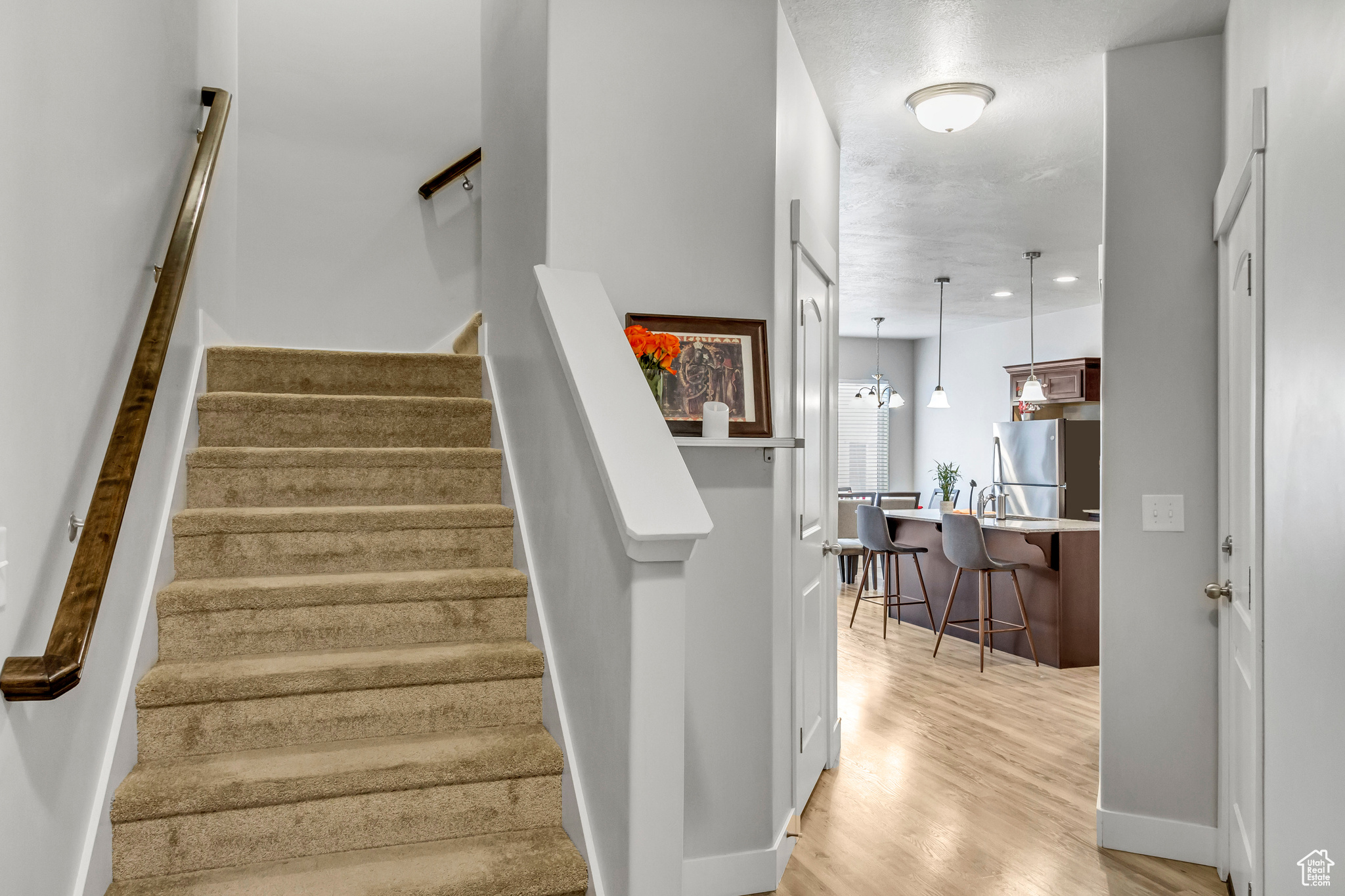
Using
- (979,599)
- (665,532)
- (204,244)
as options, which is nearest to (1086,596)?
(979,599)

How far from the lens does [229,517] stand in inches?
96.0

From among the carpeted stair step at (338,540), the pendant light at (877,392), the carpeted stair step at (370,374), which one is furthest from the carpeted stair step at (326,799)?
the pendant light at (877,392)

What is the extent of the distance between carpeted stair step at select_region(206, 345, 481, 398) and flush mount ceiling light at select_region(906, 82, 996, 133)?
198cm

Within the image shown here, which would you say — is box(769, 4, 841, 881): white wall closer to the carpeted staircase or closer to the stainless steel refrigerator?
the carpeted staircase

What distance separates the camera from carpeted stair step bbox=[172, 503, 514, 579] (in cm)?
243

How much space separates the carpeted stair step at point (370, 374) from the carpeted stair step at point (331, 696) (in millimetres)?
1362

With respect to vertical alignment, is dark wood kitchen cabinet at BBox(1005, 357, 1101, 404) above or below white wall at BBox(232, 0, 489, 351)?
below

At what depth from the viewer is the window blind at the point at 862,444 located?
10234mm

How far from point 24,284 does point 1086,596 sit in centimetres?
548

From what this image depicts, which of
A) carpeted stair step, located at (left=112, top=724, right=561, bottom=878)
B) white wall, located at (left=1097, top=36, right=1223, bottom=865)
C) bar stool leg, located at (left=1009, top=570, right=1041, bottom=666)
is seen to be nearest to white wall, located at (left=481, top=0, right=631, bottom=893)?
carpeted stair step, located at (left=112, top=724, right=561, bottom=878)

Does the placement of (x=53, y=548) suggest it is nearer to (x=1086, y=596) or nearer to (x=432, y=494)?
(x=432, y=494)

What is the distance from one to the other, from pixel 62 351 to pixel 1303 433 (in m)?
2.28

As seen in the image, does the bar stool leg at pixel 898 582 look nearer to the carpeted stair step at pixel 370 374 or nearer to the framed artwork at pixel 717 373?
the carpeted stair step at pixel 370 374

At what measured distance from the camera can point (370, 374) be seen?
135 inches
